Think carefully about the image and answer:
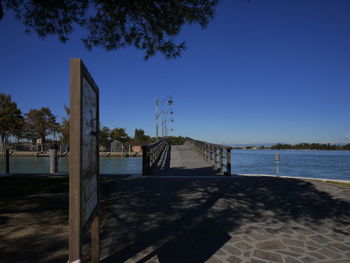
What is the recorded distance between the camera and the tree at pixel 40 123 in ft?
176

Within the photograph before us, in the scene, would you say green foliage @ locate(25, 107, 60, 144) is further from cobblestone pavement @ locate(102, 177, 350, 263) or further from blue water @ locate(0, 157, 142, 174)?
cobblestone pavement @ locate(102, 177, 350, 263)

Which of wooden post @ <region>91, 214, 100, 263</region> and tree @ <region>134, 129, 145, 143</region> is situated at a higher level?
tree @ <region>134, 129, 145, 143</region>

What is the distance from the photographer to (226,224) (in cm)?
361

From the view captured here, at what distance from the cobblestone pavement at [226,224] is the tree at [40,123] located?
5714 centimetres

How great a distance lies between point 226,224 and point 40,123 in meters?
60.6

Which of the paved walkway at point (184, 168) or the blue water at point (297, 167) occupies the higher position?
the paved walkway at point (184, 168)

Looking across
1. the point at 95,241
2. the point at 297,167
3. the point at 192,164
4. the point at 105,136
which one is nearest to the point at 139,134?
the point at 105,136

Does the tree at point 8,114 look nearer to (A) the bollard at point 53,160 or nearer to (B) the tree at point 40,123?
(B) the tree at point 40,123

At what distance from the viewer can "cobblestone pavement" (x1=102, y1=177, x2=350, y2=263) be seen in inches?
105

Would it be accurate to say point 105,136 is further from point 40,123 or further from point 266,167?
point 266,167

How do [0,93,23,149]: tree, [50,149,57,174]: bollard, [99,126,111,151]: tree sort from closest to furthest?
[50,149,57,174]: bollard, [0,93,23,149]: tree, [99,126,111,151]: tree

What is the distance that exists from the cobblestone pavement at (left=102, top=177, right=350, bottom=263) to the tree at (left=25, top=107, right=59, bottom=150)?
187 feet

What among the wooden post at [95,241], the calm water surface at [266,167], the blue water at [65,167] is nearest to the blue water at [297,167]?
the calm water surface at [266,167]

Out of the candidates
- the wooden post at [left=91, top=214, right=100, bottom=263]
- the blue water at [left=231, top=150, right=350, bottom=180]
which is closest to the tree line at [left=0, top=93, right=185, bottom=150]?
the blue water at [left=231, top=150, right=350, bottom=180]
